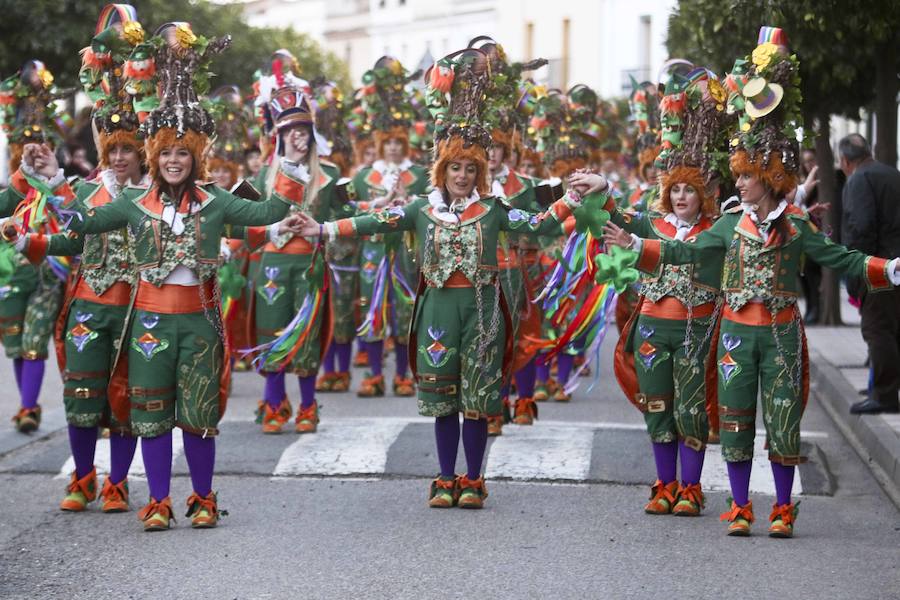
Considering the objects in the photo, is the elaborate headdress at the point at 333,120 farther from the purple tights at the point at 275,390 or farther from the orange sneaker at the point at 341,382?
the purple tights at the point at 275,390

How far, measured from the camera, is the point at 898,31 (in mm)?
13430

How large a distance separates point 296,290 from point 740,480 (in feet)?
14.0

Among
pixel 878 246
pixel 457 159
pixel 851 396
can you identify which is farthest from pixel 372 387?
pixel 457 159

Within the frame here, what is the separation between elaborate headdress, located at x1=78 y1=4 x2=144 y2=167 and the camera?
28.5ft

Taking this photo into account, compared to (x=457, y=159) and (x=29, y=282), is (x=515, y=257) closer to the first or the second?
(x=457, y=159)

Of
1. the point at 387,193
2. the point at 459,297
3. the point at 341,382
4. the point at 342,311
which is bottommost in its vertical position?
the point at 341,382

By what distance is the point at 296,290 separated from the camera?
37.9 feet

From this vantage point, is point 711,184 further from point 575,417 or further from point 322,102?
point 322,102

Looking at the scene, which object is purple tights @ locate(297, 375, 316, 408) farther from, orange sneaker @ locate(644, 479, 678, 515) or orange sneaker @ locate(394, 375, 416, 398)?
orange sneaker @ locate(644, 479, 678, 515)

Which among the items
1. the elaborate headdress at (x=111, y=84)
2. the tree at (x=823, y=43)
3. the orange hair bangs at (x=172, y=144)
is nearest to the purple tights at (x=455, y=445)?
the orange hair bangs at (x=172, y=144)

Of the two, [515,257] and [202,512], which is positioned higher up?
[515,257]

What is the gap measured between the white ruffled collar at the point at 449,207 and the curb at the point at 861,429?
267 cm

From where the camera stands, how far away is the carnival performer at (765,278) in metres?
8.00

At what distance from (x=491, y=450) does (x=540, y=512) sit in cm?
180
